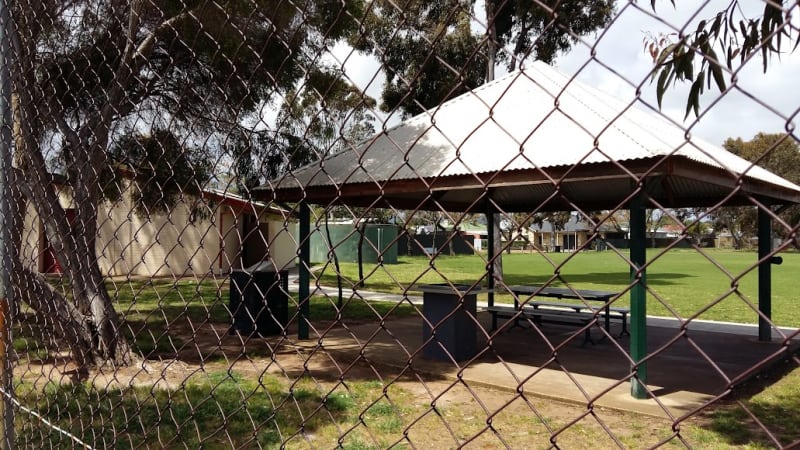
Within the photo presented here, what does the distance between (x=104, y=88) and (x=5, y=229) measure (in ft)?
9.58

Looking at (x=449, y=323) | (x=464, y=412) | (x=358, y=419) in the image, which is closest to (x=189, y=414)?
(x=358, y=419)

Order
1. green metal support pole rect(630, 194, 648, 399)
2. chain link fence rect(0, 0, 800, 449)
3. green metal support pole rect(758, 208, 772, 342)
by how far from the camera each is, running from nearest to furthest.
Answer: chain link fence rect(0, 0, 800, 449), green metal support pole rect(630, 194, 648, 399), green metal support pole rect(758, 208, 772, 342)

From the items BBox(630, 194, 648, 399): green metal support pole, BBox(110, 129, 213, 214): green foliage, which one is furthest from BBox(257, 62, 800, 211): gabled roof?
BBox(110, 129, 213, 214): green foliage

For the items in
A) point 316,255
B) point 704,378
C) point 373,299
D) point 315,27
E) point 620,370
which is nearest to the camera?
point 315,27

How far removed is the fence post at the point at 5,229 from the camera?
2527 mm

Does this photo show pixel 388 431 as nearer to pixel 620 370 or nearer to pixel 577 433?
pixel 577 433

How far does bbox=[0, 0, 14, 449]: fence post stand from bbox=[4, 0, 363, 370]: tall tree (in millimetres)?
162

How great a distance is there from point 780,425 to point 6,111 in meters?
5.89

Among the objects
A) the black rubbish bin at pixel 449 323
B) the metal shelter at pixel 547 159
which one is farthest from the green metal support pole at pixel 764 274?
the black rubbish bin at pixel 449 323

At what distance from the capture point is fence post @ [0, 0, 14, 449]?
2.53m

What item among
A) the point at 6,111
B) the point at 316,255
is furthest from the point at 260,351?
the point at 316,255

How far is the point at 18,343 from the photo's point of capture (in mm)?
8211

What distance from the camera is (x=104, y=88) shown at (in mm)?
5164

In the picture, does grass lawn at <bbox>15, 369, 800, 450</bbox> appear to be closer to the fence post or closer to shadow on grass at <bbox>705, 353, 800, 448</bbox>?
shadow on grass at <bbox>705, 353, 800, 448</bbox>
